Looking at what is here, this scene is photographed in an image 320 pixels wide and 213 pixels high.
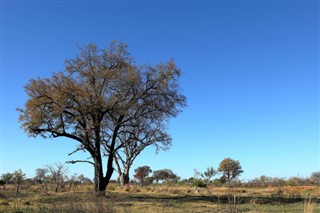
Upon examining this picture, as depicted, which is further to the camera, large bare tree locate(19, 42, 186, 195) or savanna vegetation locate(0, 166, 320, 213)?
large bare tree locate(19, 42, 186, 195)

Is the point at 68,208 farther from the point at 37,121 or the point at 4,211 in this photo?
the point at 37,121

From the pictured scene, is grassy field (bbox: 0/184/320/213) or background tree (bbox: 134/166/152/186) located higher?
background tree (bbox: 134/166/152/186)

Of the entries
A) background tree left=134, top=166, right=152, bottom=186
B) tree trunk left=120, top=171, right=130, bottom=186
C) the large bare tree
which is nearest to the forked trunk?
the large bare tree

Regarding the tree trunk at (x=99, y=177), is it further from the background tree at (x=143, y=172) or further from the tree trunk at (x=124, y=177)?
the background tree at (x=143, y=172)

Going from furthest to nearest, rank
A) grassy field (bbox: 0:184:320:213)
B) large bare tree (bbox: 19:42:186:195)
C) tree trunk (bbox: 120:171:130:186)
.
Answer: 1. tree trunk (bbox: 120:171:130:186)
2. large bare tree (bbox: 19:42:186:195)
3. grassy field (bbox: 0:184:320:213)

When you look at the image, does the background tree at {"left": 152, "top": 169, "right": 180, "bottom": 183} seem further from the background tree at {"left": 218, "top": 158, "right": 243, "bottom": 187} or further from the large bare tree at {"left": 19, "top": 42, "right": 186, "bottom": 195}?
the large bare tree at {"left": 19, "top": 42, "right": 186, "bottom": 195}

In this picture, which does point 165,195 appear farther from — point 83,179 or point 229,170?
point 83,179

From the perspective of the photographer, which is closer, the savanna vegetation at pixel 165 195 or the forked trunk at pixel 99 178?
the savanna vegetation at pixel 165 195

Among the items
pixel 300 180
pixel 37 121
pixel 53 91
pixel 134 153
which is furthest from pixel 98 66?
pixel 300 180

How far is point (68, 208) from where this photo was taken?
370 inches

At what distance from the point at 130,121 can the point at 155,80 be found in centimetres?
403

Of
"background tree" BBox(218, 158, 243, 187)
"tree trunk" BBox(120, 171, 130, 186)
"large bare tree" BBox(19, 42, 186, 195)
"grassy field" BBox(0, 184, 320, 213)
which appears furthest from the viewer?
"tree trunk" BBox(120, 171, 130, 186)

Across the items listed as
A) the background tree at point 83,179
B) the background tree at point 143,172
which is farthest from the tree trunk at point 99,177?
the background tree at point 143,172

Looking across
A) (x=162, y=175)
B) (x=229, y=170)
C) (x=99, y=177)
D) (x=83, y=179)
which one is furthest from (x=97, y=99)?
(x=162, y=175)
